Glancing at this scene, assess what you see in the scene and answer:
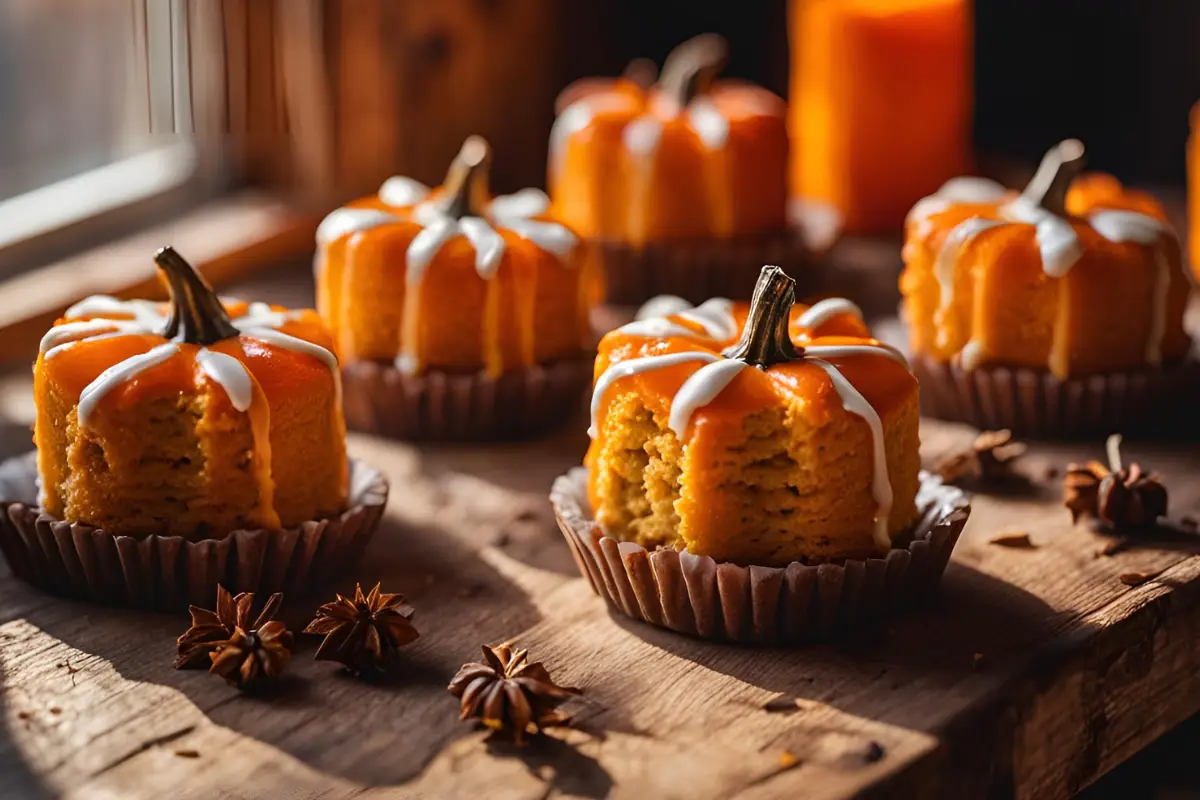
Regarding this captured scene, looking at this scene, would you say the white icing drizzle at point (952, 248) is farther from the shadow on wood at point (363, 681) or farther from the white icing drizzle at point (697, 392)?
the shadow on wood at point (363, 681)

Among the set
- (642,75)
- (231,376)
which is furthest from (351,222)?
(642,75)

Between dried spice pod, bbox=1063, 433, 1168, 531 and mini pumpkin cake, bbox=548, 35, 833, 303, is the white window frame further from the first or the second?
dried spice pod, bbox=1063, 433, 1168, 531

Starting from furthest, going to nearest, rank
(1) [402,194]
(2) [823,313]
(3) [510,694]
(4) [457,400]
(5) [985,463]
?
(1) [402,194]
(4) [457,400]
(5) [985,463]
(2) [823,313]
(3) [510,694]

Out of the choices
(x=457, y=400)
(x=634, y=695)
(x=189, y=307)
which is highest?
(x=189, y=307)

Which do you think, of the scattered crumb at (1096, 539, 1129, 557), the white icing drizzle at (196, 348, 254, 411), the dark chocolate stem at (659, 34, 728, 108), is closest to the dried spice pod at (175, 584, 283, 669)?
the white icing drizzle at (196, 348, 254, 411)

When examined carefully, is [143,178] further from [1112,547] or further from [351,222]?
[1112,547]

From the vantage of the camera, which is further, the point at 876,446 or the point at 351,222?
the point at 351,222

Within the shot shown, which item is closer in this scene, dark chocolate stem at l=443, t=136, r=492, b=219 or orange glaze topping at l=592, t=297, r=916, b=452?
orange glaze topping at l=592, t=297, r=916, b=452
